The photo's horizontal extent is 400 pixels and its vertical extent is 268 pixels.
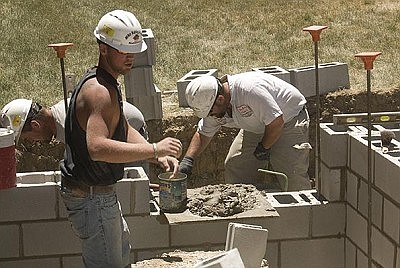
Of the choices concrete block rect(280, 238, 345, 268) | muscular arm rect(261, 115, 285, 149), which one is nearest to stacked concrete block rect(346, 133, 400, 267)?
concrete block rect(280, 238, 345, 268)

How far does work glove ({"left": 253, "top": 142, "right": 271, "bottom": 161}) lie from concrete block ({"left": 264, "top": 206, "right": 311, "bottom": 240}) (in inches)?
32.6

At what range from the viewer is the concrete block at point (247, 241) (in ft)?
18.6

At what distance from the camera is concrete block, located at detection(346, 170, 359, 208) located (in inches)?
259

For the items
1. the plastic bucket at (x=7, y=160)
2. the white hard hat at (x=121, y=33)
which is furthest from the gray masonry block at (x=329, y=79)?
the white hard hat at (x=121, y=33)

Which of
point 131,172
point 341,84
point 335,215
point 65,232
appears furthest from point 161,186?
point 341,84

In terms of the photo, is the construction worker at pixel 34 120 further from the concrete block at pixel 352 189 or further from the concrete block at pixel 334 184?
the concrete block at pixel 352 189

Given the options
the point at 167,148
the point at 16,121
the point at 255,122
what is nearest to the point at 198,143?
the point at 255,122

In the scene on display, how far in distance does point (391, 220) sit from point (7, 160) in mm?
2612

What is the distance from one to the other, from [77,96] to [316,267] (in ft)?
8.38

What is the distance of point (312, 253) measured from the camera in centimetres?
679

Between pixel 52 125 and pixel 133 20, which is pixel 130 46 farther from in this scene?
pixel 52 125

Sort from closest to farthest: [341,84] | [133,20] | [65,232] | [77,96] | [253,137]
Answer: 1. [77,96]
2. [133,20]
3. [65,232]
4. [253,137]
5. [341,84]

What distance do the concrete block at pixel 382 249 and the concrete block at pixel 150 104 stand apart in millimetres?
4229

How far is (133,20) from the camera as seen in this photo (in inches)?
222
